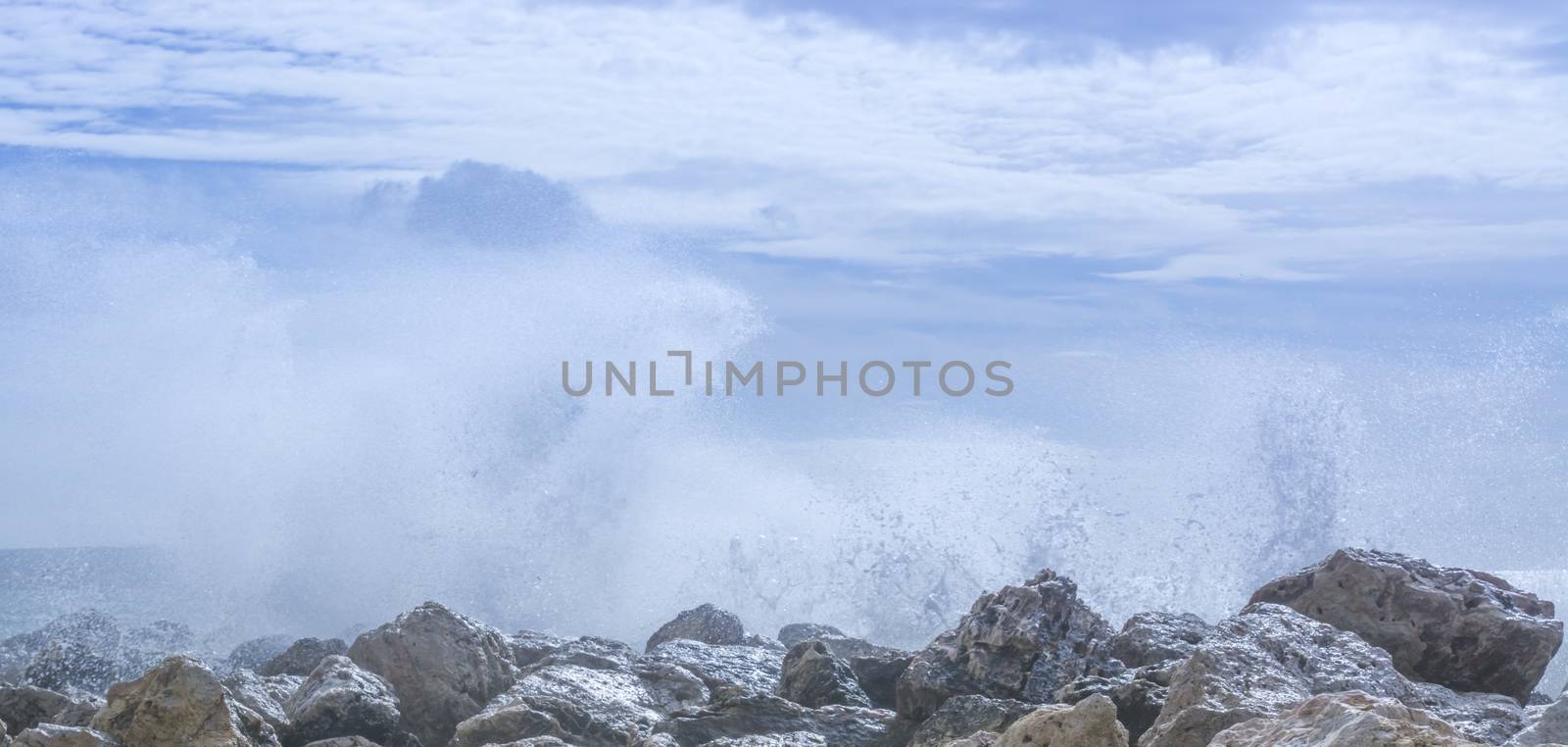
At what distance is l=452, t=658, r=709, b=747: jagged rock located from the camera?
8.05m

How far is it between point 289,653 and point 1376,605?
8299mm

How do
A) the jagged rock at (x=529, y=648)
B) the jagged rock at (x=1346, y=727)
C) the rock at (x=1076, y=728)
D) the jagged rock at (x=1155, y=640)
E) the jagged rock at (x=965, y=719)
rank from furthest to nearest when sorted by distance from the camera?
the jagged rock at (x=529, y=648), the jagged rock at (x=1155, y=640), the jagged rock at (x=965, y=719), the rock at (x=1076, y=728), the jagged rock at (x=1346, y=727)

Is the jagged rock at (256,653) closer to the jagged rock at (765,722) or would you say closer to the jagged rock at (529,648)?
the jagged rock at (529,648)

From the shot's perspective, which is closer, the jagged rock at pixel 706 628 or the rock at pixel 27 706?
the rock at pixel 27 706

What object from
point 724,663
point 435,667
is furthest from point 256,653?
point 435,667

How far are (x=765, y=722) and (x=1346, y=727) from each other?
3.92 m

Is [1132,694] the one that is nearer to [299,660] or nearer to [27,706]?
[27,706]

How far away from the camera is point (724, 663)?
1096 cm

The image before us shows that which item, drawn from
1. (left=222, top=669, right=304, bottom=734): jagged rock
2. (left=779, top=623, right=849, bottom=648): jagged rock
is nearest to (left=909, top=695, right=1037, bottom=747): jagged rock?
(left=222, top=669, right=304, bottom=734): jagged rock

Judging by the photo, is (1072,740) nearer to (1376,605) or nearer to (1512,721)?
(1512,721)

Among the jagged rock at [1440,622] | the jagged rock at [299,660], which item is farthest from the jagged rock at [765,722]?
the jagged rock at [299,660]

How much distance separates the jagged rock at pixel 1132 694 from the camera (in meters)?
7.37

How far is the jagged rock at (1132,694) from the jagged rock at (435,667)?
145 inches

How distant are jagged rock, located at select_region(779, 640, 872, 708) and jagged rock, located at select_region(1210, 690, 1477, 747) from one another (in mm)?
4014
